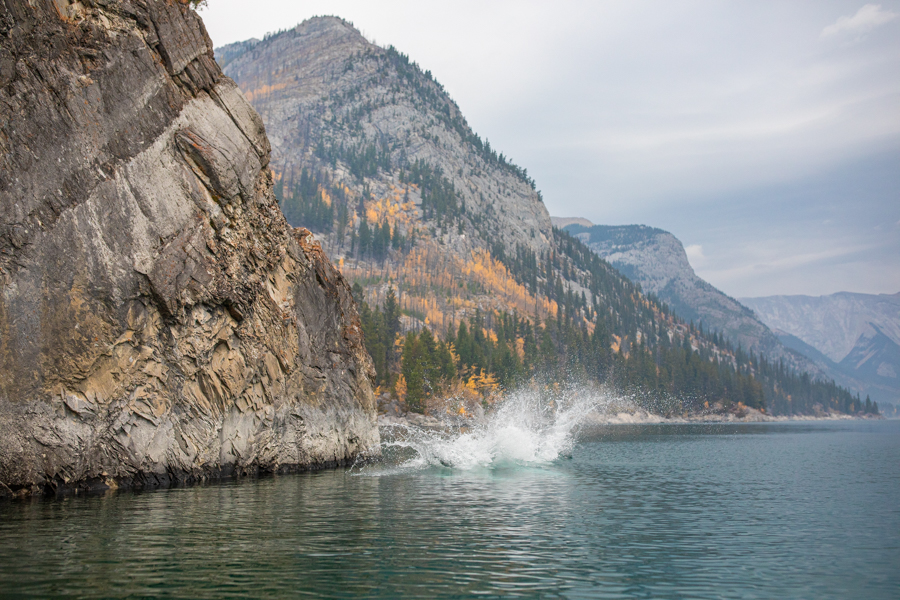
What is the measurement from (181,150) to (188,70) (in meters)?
4.32

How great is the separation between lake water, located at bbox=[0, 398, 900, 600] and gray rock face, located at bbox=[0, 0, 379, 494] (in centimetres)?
294

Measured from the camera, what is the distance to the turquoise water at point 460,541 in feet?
39.3

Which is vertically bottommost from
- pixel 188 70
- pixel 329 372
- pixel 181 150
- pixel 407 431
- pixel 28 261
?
pixel 407 431

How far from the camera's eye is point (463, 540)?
16.2m

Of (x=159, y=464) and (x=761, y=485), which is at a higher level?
(x=159, y=464)

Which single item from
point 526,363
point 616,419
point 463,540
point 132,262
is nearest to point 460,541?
point 463,540

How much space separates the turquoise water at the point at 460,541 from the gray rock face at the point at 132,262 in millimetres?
2935

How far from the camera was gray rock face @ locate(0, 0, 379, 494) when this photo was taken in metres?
22.8

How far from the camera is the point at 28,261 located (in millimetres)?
22719

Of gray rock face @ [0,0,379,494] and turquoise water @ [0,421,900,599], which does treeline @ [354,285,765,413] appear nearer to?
gray rock face @ [0,0,379,494]

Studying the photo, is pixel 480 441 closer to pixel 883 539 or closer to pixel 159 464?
pixel 159 464

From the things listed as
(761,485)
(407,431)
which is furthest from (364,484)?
(407,431)

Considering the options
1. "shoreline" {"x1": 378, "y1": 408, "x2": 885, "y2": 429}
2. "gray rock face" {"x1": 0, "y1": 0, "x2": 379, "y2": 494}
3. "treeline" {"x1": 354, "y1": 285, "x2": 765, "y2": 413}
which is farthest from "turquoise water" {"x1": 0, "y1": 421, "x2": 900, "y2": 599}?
"treeline" {"x1": 354, "y1": 285, "x2": 765, "y2": 413}

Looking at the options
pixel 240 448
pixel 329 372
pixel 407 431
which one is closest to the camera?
pixel 240 448
